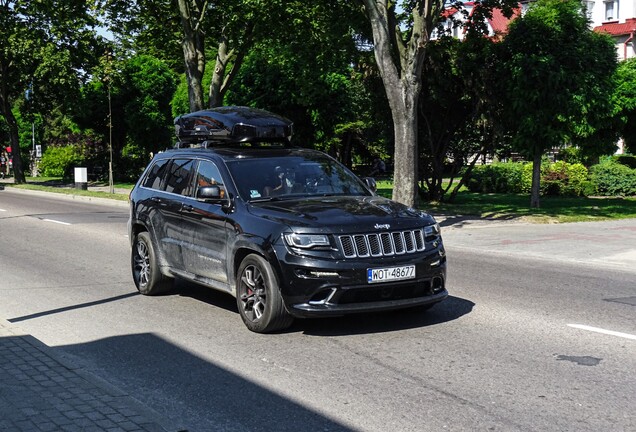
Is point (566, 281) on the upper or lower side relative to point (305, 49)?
lower

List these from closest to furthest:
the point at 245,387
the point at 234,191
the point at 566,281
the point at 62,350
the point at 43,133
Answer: the point at 245,387
the point at 62,350
the point at 234,191
the point at 566,281
the point at 43,133

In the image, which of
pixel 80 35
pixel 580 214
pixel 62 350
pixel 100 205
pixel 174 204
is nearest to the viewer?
pixel 62 350

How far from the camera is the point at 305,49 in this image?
27578mm

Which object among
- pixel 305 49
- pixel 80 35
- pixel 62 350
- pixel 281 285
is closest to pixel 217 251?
pixel 281 285

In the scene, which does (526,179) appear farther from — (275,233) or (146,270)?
(275,233)

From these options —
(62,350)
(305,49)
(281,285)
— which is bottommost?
(62,350)

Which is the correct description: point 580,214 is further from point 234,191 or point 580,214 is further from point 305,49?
point 234,191

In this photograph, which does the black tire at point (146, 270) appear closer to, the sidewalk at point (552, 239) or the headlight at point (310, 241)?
the headlight at point (310, 241)

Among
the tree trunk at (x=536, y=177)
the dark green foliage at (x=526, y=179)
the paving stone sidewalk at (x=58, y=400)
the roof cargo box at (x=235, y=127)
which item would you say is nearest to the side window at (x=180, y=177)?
the roof cargo box at (x=235, y=127)

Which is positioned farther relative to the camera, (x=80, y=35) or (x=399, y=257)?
(x=80, y=35)

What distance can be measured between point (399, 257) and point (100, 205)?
78.1 ft

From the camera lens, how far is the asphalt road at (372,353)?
527cm

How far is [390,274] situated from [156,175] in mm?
3918

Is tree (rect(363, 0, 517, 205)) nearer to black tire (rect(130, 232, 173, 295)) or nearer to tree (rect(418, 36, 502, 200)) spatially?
tree (rect(418, 36, 502, 200))
